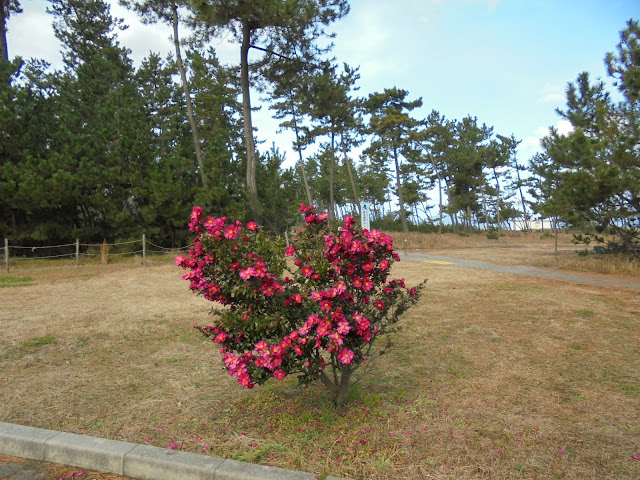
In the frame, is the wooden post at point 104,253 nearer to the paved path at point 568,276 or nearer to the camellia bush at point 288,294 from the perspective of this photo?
the paved path at point 568,276

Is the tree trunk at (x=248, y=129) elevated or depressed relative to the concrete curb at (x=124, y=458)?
elevated

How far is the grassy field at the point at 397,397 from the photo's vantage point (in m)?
2.61

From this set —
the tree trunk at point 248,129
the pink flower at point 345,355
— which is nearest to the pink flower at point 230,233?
the pink flower at point 345,355

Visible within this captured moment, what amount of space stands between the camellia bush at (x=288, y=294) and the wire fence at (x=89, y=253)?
562 inches

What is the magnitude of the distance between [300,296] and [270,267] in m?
0.32

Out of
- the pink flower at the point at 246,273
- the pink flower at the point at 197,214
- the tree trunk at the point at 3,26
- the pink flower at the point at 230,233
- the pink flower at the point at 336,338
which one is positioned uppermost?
the tree trunk at the point at 3,26

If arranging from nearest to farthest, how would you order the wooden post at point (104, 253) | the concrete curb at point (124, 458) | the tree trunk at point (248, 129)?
the concrete curb at point (124, 458), the wooden post at point (104, 253), the tree trunk at point (248, 129)

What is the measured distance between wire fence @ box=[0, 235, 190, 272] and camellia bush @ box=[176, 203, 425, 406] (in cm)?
1426

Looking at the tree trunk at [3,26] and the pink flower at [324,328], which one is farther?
the tree trunk at [3,26]

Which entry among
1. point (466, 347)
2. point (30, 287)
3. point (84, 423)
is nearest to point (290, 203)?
point (30, 287)

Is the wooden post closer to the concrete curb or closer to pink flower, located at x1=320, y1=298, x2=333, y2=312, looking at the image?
the concrete curb

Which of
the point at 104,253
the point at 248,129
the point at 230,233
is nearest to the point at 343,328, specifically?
the point at 230,233

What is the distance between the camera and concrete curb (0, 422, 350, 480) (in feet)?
8.14

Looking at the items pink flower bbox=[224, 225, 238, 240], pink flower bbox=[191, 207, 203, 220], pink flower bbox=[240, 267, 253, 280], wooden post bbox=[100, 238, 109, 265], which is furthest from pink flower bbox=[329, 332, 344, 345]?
wooden post bbox=[100, 238, 109, 265]
